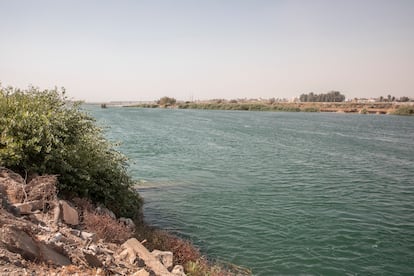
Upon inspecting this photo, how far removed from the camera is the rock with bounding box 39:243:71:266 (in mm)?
8117

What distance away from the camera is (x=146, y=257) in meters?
10.6

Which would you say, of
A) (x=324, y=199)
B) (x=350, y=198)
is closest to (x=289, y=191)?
(x=324, y=199)

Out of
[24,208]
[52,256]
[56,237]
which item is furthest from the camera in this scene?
[24,208]

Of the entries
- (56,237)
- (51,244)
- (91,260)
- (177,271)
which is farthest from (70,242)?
(177,271)

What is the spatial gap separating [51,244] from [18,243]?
931 millimetres

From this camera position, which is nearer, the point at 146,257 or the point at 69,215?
the point at 146,257

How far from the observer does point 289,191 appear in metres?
25.0

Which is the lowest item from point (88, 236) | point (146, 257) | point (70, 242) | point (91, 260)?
point (146, 257)

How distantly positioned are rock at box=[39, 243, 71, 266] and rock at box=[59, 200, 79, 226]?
2824mm

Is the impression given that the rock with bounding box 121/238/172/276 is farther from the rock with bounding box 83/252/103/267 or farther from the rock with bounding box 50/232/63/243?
the rock with bounding box 50/232/63/243

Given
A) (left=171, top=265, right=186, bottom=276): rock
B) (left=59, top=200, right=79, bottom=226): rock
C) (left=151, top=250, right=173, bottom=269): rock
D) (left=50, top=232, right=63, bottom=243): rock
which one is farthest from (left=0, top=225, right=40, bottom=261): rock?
(left=171, top=265, right=186, bottom=276): rock

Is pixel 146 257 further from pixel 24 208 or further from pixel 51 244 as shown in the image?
pixel 24 208

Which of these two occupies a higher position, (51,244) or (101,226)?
(51,244)

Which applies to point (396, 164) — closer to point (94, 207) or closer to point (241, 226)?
point (241, 226)
